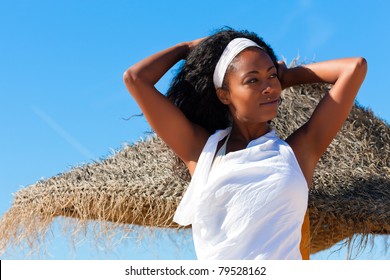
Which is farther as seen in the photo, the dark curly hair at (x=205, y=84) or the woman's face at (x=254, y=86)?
the dark curly hair at (x=205, y=84)

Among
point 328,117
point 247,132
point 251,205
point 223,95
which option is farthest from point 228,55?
point 251,205

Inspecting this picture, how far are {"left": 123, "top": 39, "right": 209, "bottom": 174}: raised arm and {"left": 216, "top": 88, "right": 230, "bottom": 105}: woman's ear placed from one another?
0.14m

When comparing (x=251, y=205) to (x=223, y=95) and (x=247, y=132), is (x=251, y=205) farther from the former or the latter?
(x=223, y=95)

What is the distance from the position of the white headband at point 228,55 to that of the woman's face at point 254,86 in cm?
2

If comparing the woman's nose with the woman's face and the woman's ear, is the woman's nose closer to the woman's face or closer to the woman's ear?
the woman's face

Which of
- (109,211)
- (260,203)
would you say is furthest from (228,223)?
(109,211)

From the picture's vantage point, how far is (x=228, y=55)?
7.09 feet

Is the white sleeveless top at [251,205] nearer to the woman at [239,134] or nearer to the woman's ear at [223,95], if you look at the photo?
the woman at [239,134]

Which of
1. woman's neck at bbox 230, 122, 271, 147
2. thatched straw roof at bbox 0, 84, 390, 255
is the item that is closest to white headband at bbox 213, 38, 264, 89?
woman's neck at bbox 230, 122, 271, 147

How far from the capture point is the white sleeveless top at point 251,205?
6.40ft

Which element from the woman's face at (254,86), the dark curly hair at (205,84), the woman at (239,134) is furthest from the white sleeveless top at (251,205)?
the dark curly hair at (205,84)

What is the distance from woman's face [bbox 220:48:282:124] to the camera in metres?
2.05
